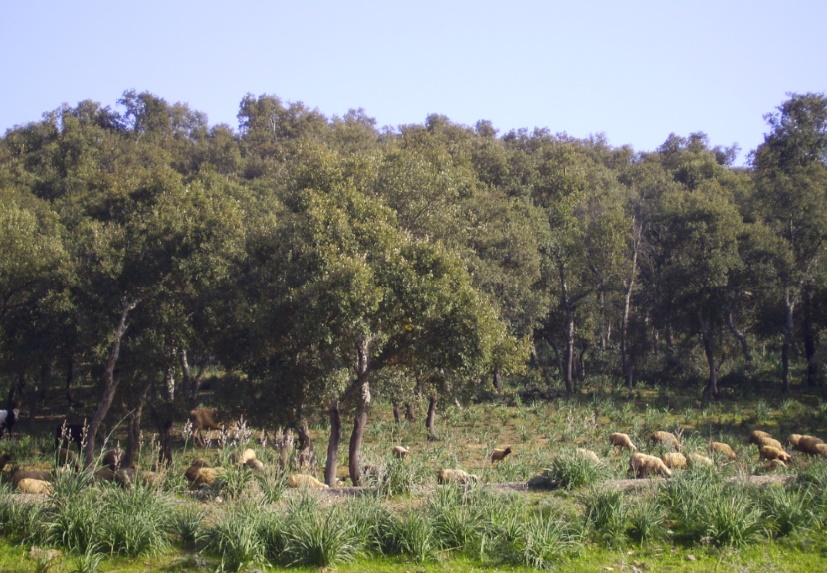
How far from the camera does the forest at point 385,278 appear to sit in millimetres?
17281

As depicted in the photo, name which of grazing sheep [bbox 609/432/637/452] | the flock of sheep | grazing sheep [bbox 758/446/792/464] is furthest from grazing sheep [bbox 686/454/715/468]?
grazing sheep [bbox 609/432/637/452]

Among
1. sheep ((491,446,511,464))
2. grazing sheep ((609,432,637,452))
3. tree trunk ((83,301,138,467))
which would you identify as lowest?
sheep ((491,446,511,464))

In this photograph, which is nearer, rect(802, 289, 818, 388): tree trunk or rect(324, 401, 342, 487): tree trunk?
rect(324, 401, 342, 487): tree trunk

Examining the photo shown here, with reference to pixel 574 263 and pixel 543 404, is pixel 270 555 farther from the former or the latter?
pixel 574 263

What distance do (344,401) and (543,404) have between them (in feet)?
54.9


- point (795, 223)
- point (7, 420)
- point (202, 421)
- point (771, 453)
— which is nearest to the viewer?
point (771, 453)

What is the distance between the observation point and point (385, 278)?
1636 cm

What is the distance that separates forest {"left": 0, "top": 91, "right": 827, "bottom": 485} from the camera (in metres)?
17.3

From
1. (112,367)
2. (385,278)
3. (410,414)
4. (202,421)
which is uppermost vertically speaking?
(385,278)

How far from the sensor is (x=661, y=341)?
1921 inches

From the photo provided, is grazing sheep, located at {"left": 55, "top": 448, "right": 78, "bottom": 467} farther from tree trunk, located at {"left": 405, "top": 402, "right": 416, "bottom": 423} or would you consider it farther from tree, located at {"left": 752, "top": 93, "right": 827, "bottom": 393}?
tree, located at {"left": 752, "top": 93, "right": 827, "bottom": 393}

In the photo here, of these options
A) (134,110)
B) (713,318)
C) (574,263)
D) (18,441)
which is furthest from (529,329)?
(134,110)

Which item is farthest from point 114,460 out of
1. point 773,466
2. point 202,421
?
point 773,466

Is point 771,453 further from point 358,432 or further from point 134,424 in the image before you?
point 134,424
